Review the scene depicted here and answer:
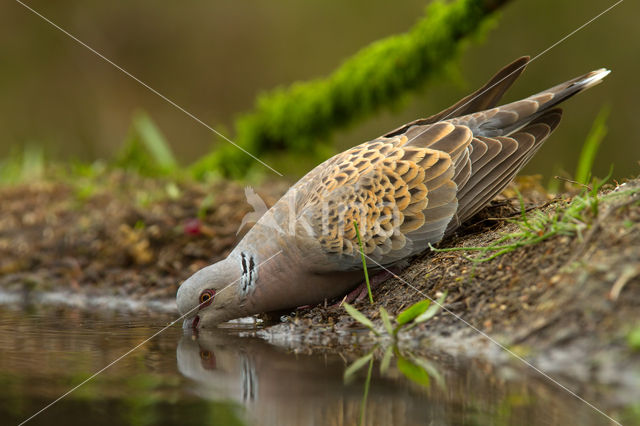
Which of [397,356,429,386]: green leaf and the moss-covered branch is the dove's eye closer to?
[397,356,429,386]: green leaf

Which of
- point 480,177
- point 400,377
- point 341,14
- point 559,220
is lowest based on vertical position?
point 400,377

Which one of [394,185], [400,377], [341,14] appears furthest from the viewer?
[341,14]

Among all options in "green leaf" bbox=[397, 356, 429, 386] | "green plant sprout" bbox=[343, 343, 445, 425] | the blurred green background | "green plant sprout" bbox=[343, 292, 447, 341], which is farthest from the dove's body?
the blurred green background

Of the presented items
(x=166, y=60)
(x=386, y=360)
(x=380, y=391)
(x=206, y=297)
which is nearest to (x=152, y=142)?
(x=166, y=60)

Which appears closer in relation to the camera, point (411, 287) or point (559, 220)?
point (559, 220)

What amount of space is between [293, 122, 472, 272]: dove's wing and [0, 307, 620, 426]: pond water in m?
0.86

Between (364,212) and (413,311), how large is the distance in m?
0.89

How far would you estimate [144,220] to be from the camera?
22.0 ft

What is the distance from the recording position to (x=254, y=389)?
9.95 feet

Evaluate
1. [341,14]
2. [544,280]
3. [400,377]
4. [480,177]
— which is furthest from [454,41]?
[341,14]

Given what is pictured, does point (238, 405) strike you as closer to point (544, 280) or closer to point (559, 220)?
point (544, 280)

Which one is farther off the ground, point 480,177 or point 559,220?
point 480,177

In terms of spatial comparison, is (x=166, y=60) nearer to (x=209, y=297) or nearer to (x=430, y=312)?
(x=209, y=297)

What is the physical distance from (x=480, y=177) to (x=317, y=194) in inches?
41.9
